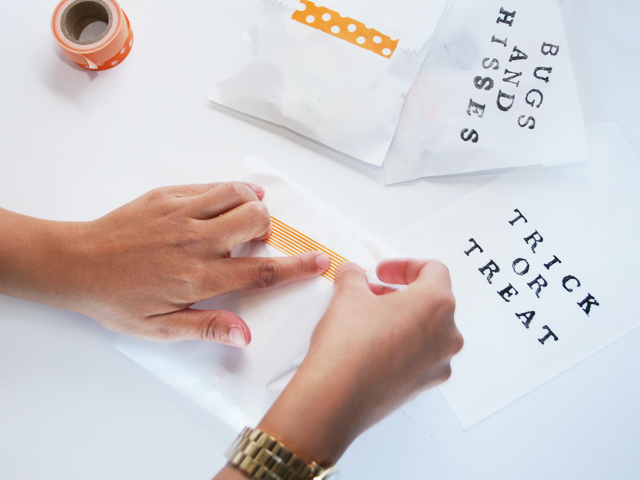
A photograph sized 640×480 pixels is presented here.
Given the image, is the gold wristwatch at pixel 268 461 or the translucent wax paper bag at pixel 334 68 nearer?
the gold wristwatch at pixel 268 461

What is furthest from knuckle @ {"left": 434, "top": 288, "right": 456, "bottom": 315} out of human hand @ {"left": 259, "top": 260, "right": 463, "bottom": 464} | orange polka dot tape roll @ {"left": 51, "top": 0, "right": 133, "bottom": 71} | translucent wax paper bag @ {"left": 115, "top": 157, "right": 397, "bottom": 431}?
orange polka dot tape roll @ {"left": 51, "top": 0, "right": 133, "bottom": 71}

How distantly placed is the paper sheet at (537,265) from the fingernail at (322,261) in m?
0.12

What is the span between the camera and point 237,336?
0.49 metres

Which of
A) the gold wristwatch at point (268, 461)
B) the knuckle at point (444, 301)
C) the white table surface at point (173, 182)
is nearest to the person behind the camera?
the gold wristwatch at point (268, 461)

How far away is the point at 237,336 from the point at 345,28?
1.45ft

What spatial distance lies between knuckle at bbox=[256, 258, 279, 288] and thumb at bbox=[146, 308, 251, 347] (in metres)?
0.05

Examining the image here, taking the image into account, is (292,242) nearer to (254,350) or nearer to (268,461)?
(254,350)

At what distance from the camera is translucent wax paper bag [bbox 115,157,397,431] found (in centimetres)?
51

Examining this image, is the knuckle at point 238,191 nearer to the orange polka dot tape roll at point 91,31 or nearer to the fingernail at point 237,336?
the fingernail at point 237,336

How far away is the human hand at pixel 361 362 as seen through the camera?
364 millimetres

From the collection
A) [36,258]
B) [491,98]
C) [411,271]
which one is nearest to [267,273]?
[411,271]

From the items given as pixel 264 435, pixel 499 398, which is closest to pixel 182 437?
pixel 264 435

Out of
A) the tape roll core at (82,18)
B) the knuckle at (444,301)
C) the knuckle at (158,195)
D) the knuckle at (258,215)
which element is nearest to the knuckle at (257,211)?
the knuckle at (258,215)

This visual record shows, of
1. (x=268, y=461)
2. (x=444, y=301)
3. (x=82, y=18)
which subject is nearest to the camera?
(x=268, y=461)
